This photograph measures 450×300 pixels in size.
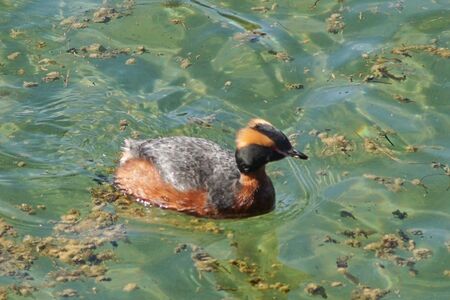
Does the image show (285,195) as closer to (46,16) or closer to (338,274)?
(338,274)

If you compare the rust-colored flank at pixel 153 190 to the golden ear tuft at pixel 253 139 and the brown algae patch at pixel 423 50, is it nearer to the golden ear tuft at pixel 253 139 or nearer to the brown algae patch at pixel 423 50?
the golden ear tuft at pixel 253 139

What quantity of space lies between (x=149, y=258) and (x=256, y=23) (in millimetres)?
5588

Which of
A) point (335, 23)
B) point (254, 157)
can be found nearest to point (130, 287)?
point (254, 157)

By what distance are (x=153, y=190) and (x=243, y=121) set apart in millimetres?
1922

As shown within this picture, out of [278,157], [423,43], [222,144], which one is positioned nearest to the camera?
[278,157]

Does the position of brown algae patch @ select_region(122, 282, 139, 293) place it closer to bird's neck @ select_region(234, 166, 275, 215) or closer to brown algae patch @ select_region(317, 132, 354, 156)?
bird's neck @ select_region(234, 166, 275, 215)

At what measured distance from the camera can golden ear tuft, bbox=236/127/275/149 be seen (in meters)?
11.1

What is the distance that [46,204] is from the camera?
1145cm

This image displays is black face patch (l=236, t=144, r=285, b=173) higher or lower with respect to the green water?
higher

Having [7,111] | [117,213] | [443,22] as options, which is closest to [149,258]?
[117,213]

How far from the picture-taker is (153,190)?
11648mm

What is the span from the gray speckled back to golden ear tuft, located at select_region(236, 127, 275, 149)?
555 mm

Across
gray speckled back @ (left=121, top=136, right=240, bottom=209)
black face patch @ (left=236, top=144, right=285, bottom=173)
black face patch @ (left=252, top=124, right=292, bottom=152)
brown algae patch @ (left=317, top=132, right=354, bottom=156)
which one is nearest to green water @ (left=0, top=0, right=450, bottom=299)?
brown algae patch @ (left=317, top=132, right=354, bottom=156)

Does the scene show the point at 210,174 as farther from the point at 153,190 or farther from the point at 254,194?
the point at 153,190
